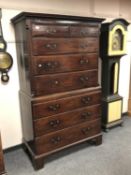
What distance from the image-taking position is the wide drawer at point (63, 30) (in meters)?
1.66

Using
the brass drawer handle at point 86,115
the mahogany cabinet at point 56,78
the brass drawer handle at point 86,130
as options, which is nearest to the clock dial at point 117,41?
the mahogany cabinet at point 56,78

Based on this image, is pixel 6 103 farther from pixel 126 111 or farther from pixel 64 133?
pixel 126 111

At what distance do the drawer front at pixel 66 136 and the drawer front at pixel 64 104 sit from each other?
0.26m

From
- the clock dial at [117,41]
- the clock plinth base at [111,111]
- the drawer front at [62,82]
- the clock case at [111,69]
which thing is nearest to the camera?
the drawer front at [62,82]

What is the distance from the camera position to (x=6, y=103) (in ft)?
7.00

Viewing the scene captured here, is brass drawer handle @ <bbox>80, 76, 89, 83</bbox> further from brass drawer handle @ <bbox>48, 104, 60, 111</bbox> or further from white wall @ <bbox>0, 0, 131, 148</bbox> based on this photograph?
white wall @ <bbox>0, 0, 131, 148</bbox>

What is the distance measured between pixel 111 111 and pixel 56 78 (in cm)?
127

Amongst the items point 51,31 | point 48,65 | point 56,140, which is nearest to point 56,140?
point 56,140

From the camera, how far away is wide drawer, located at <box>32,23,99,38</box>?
1.66 meters

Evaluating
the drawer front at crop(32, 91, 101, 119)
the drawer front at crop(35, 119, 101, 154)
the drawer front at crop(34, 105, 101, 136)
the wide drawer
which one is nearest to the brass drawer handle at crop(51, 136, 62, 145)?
the drawer front at crop(35, 119, 101, 154)

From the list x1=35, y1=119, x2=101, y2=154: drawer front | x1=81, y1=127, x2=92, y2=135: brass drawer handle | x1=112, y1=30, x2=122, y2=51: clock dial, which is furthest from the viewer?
x1=112, y1=30, x2=122, y2=51: clock dial

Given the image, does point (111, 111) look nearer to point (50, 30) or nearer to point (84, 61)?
point (84, 61)

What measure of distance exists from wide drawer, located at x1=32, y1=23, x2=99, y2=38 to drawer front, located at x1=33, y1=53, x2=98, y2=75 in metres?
0.22

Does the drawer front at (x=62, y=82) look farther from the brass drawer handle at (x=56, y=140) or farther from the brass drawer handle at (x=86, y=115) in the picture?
the brass drawer handle at (x=56, y=140)
